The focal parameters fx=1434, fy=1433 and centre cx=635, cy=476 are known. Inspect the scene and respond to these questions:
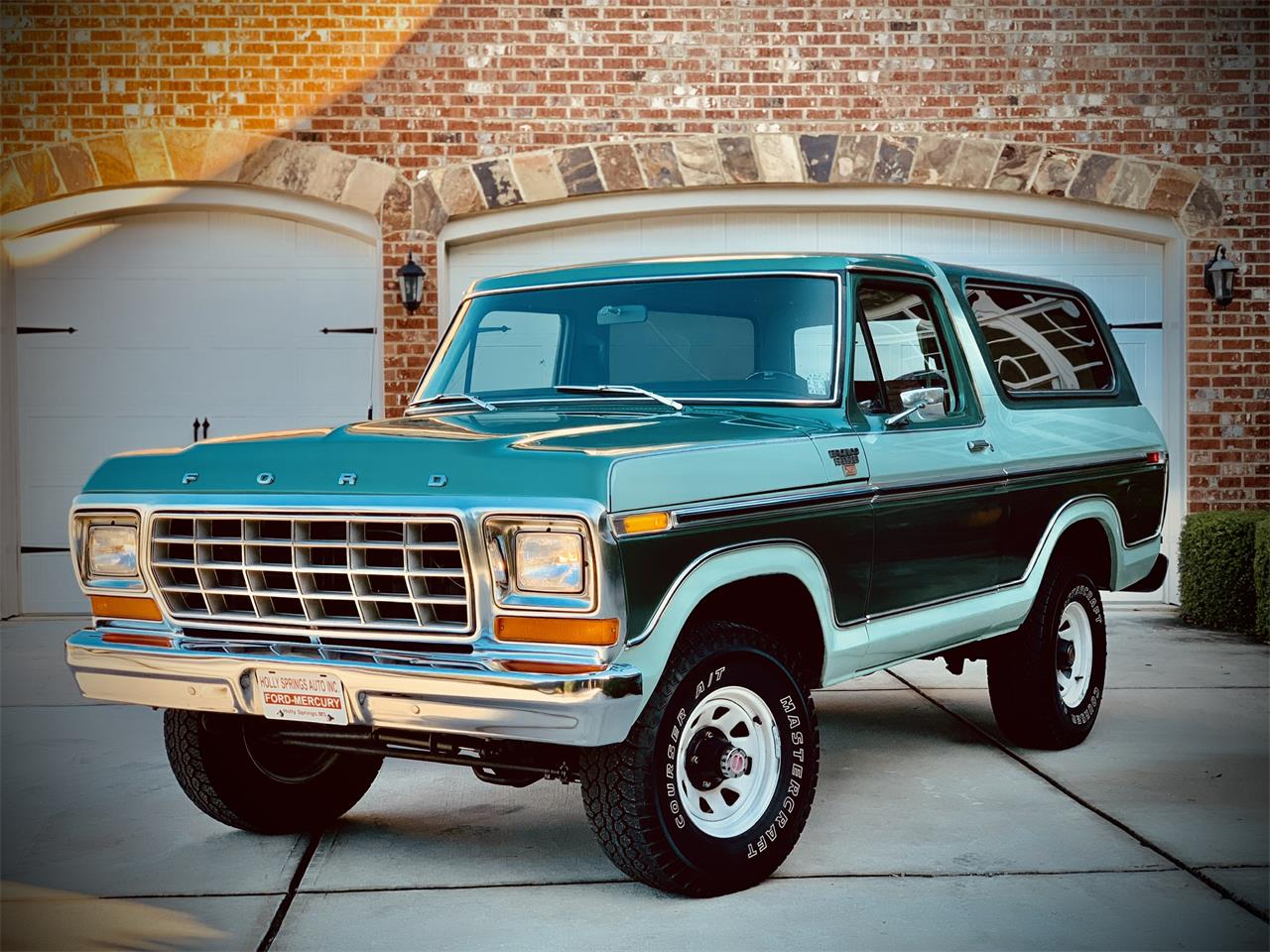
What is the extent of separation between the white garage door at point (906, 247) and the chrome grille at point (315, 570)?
6.70 meters

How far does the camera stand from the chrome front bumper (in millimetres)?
→ 3725

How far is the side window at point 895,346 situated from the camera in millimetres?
5102

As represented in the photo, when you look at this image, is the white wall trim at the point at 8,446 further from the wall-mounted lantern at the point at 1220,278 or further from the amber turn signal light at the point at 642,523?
the wall-mounted lantern at the point at 1220,278

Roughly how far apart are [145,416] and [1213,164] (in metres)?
8.31

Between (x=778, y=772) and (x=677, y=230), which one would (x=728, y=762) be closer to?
(x=778, y=772)

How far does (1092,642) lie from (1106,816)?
1441mm

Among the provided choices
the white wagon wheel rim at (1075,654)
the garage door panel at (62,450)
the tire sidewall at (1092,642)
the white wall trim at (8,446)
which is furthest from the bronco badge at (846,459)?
the white wall trim at (8,446)

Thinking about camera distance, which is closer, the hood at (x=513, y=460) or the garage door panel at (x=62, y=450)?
the hood at (x=513, y=460)

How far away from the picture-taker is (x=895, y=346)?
17.6 feet

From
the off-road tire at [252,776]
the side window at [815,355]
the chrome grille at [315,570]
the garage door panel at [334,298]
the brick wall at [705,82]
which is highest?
the brick wall at [705,82]

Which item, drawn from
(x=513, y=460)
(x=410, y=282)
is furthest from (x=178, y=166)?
(x=513, y=460)

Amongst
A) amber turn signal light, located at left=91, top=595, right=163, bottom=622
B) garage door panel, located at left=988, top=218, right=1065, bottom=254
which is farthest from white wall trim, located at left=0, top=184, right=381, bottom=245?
amber turn signal light, located at left=91, top=595, right=163, bottom=622

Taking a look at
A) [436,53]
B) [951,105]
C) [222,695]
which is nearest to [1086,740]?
[222,695]

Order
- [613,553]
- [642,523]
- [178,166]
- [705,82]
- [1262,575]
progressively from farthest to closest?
[705,82] < [178,166] < [1262,575] < [642,523] < [613,553]
